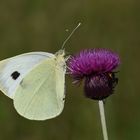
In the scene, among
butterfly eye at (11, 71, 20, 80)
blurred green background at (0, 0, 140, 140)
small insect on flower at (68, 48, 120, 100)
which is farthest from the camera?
blurred green background at (0, 0, 140, 140)

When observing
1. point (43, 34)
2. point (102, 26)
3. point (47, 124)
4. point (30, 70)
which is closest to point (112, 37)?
point (102, 26)

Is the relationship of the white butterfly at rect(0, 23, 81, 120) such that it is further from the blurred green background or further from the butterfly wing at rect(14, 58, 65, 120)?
the blurred green background

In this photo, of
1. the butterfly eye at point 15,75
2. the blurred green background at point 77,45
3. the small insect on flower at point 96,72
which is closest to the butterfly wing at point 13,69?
the butterfly eye at point 15,75

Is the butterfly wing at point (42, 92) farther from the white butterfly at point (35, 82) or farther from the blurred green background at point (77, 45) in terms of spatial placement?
the blurred green background at point (77, 45)

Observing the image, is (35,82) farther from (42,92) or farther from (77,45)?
(77,45)

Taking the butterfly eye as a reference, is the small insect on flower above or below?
below

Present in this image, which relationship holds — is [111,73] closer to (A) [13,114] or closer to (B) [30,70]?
(B) [30,70]

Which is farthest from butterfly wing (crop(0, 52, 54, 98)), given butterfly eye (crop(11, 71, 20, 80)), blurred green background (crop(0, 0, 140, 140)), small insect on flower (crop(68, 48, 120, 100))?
blurred green background (crop(0, 0, 140, 140))
